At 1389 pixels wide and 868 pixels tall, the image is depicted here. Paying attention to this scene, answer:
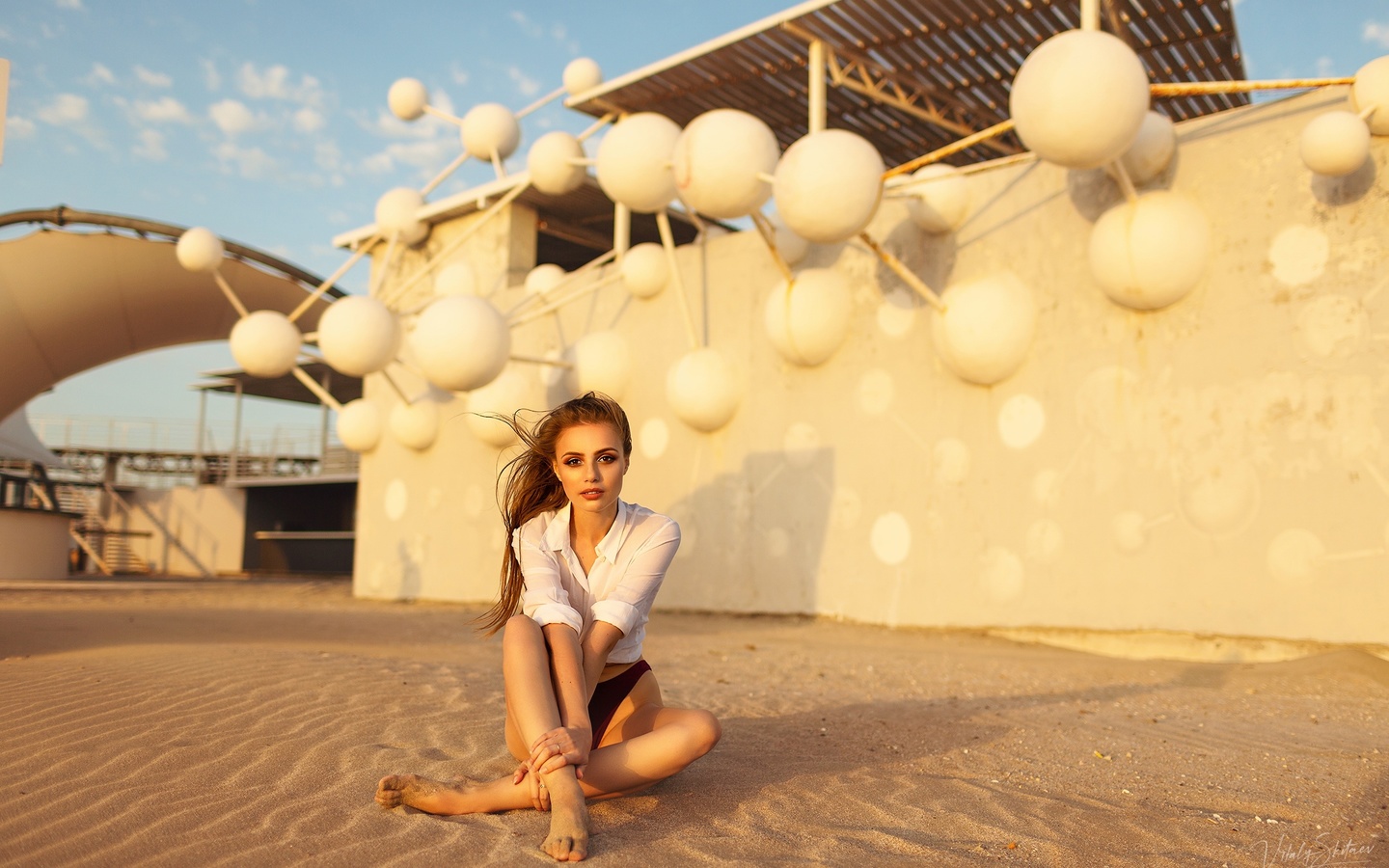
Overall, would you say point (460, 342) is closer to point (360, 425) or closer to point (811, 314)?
point (811, 314)

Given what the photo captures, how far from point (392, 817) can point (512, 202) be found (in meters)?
11.8

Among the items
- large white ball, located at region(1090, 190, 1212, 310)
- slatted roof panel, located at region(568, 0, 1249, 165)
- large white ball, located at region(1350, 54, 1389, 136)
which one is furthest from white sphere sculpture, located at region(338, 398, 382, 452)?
large white ball, located at region(1350, 54, 1389, 136)

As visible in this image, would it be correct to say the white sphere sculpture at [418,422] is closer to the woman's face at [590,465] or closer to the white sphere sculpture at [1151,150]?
the white sphere sculpture at [1151,150]

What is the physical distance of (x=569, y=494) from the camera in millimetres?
2746

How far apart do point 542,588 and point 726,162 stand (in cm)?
500

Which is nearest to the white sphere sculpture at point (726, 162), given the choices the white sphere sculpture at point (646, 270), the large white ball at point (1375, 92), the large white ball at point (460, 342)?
the large white ball at point (460, 342)

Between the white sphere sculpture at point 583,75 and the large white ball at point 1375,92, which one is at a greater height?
the white sphere sculpture at point 583,75

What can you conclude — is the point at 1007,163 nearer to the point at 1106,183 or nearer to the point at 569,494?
the point at 1106,183

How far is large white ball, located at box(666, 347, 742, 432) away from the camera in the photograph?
929 centimetres

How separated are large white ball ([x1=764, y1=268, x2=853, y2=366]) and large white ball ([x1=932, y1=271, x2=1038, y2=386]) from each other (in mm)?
1084

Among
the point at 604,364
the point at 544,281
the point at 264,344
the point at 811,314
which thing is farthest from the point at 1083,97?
the point at 264,344

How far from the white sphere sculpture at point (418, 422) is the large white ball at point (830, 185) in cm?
664

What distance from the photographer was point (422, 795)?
93.0 inches

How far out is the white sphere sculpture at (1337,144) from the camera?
19.8 ft
